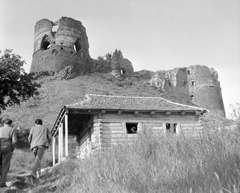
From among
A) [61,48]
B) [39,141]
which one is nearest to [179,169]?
[39,141]

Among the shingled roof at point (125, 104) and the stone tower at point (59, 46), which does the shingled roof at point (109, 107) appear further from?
the stone tower at point (59, 46)

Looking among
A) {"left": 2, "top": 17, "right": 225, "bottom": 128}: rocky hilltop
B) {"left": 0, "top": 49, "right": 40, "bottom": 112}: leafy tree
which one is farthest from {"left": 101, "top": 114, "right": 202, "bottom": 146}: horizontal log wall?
{"left": 2, "top": 17, "right": 225, "bottom": 128}: rocky hilltop

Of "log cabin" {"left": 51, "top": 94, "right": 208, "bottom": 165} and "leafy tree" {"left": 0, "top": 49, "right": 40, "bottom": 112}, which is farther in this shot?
"leafy tree" {"left": 0, "top": 49, "right": 40, "bottom": 112}

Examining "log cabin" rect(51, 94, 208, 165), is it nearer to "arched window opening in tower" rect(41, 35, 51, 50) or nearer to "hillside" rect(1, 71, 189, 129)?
"hillside" rect(1, 71, 189, 129)

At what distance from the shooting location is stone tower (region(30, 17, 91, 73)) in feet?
153

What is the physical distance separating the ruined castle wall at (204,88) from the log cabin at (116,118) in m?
36.4

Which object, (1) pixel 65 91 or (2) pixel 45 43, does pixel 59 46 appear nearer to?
(2) pixel 45 43

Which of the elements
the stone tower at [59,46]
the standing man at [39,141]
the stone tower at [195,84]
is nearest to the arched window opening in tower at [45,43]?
the stone tower at [59,46]

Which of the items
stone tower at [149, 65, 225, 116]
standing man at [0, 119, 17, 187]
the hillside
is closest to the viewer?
standing man at [0, 119, 17, 187]

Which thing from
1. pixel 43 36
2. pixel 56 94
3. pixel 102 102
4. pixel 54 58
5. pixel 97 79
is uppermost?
pixel 43 36

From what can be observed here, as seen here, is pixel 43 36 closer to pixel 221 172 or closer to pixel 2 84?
pixel 2 84

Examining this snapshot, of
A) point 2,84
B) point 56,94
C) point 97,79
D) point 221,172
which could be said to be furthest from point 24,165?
point 97,79

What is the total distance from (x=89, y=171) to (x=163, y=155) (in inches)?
53.9

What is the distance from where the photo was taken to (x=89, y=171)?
16.7 feet
